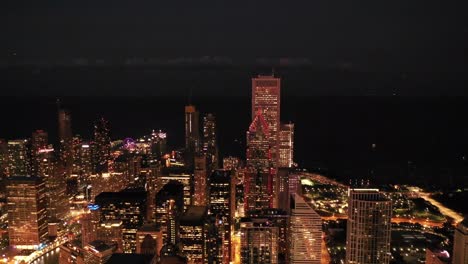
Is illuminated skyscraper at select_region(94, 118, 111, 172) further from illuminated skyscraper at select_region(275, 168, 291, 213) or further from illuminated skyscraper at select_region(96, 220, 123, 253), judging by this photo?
illuminated skyscraper at select_region(275, 168, 291, 213)

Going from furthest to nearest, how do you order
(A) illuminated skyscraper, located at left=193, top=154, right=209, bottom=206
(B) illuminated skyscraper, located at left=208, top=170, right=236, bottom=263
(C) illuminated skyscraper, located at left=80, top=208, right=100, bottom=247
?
(A) illuminated skyscraper, located at left=193, top=154, right=209, bottom=206 < (B) illuminated skyscraper, located at left=208, top=170, right=236, bottom=263 < (C) illuminated skyscraper, located at left=80, top=208, right=100, bottom=247

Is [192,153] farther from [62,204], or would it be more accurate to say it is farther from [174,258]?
[174,258]

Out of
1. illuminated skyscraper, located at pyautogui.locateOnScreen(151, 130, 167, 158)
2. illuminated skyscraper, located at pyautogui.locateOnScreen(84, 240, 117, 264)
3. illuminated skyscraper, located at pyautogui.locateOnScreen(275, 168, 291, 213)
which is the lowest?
illuminated skyscraper, located at pyautogui.locateOnScreen(84, 240, 117, 264)

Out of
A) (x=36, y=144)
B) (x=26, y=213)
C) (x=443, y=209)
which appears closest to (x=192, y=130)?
(x=36, y=144)

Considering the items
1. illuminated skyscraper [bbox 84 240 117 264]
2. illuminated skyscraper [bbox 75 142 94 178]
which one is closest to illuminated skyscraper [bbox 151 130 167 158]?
illuminated skyscraper [bbox 75 142 94 178]

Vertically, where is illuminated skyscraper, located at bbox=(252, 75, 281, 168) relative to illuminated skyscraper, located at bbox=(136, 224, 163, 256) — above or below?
above

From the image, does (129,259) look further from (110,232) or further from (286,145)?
(286,145)

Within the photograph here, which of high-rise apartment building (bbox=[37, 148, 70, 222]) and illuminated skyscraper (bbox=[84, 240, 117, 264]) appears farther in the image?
high-rise apartment building (bbox=[37, 148, 70, 222])

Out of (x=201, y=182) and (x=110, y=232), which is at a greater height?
(x=201, y=182)
